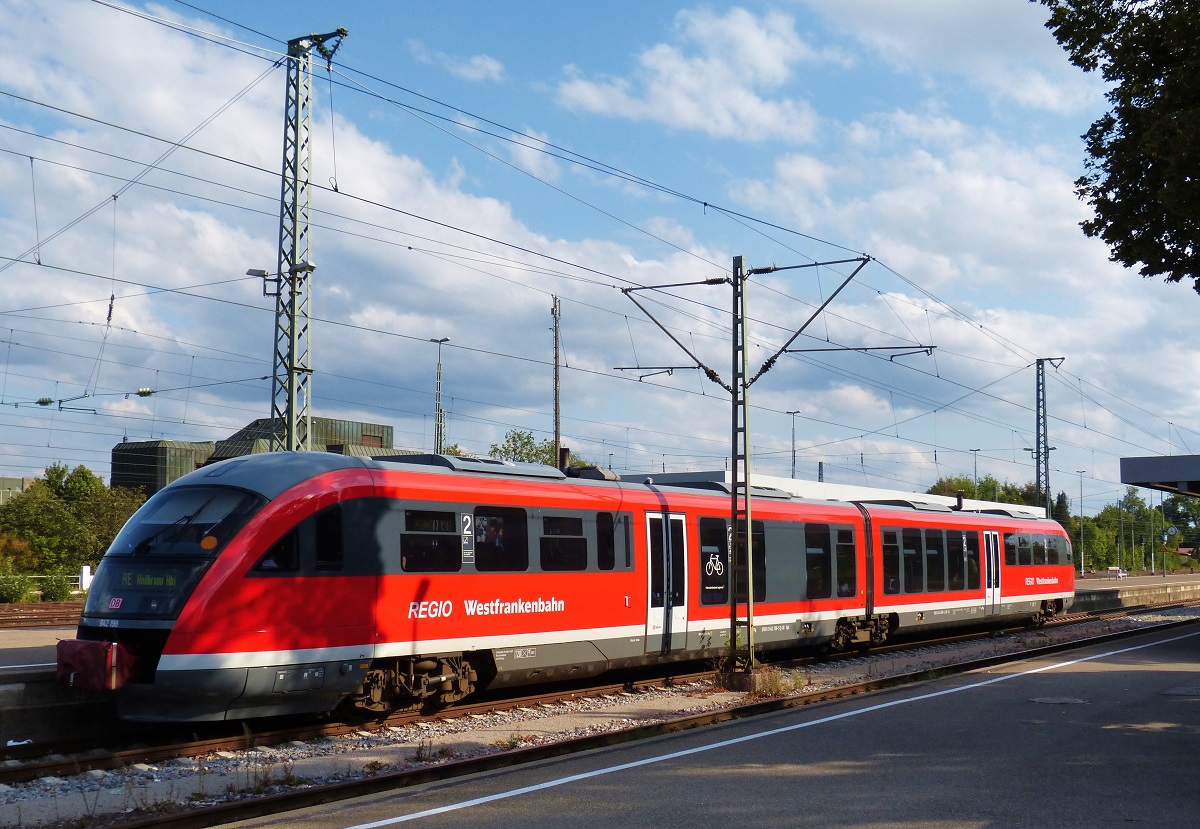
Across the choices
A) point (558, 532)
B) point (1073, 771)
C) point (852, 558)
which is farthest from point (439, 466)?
point (852, 558)

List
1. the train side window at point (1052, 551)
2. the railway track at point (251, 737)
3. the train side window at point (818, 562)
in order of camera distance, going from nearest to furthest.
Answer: the railway track at point (251, 737) → the train side window at point (818, 562) → the train side window at point (1052, 551)

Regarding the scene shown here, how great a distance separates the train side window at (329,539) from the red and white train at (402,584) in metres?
0.02

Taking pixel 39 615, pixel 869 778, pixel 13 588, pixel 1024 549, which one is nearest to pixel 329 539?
pixel 869 778

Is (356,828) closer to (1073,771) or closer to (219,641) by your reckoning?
(219,641)

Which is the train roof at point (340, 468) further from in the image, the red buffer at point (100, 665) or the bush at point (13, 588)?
the bush at point (13, 588)

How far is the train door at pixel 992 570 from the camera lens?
2761 centimetres

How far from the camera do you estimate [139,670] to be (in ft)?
37.8

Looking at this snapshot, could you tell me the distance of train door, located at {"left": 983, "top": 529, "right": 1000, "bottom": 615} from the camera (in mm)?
27609

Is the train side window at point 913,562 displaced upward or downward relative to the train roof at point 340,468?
downward

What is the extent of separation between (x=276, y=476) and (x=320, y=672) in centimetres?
222

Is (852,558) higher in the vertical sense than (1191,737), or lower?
higher

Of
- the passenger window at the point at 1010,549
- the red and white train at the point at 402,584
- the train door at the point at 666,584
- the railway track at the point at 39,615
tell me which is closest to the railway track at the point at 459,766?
the red and white train at the point at 402,584

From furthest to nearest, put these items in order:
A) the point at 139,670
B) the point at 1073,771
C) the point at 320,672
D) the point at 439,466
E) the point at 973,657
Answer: the point at 973,657, the point at 439,466, the point at 320,672, the point at 139,670, the point at 1073,771

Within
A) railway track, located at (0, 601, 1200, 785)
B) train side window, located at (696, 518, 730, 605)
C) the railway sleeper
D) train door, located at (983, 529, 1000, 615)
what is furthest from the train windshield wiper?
train door, located at (983, 529, 1000, 615)
